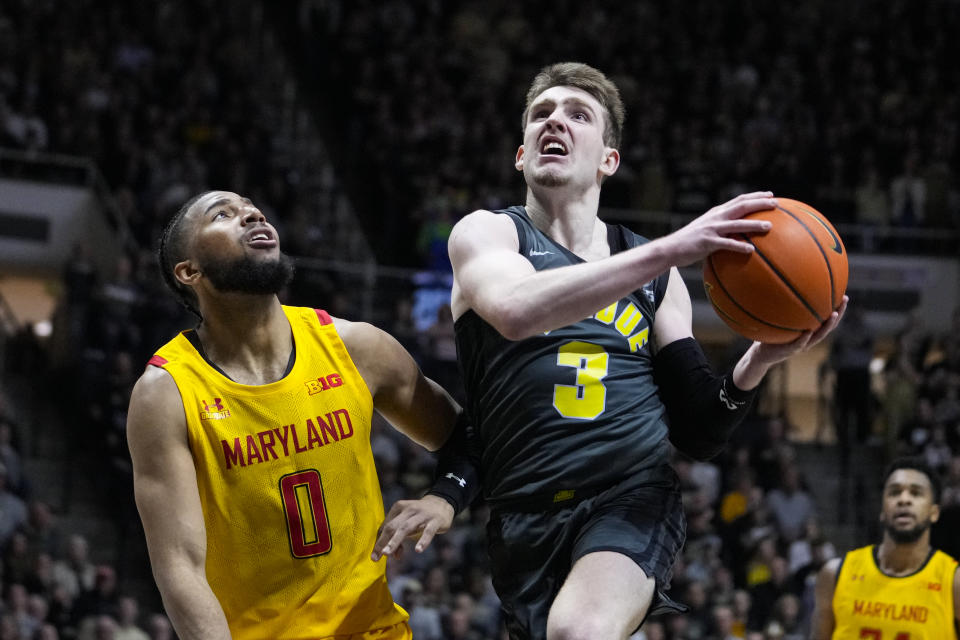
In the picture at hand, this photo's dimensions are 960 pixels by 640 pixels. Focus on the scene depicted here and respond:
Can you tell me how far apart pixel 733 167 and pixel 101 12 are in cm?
801

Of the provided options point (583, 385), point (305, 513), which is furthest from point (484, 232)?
point (305, 513)

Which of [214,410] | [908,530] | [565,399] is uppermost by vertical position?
[565,399]

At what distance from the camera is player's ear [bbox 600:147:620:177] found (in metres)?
4.44

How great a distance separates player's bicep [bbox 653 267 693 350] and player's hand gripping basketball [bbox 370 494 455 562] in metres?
0.92

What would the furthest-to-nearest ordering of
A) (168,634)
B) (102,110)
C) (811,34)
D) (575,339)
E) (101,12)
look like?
(811,34) → (101,12) → (102,110) → (168,634) → (575,339)

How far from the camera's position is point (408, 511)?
409 cm

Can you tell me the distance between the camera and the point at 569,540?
13.3 feet

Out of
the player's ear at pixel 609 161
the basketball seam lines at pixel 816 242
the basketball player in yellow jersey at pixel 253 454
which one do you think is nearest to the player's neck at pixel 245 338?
the basketball player in yellow jersey at pixel 253 454

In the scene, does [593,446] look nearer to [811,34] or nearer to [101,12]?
[101,12]

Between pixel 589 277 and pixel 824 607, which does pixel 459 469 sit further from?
pixel 824 607

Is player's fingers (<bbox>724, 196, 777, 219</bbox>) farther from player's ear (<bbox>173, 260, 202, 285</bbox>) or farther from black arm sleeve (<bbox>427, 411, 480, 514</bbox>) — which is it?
player's ear (<bbox>173, 260, 202, 285</bbox>)

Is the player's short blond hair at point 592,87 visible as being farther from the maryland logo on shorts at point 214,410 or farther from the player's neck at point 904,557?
the player's neck at point 904,557

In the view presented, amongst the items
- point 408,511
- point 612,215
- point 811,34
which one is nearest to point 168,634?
point 408,511

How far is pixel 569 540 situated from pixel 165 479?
1258 mm
